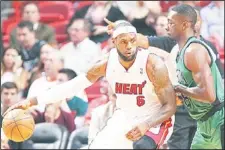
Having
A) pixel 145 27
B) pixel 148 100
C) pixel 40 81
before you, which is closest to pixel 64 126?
pixel 40 81

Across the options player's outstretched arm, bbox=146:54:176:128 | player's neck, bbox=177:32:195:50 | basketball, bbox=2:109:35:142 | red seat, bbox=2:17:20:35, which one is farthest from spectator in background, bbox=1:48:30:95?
player's outstretched arm, bbox=146:54:176:128

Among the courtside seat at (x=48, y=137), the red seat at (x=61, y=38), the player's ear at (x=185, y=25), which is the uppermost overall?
the player's ear at (x=185, y=25)

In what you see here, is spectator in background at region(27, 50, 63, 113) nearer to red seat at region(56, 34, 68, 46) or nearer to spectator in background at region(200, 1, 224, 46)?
red seat at region(56, 34, 68, 46)

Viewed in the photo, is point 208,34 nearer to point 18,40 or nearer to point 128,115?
point 18,40

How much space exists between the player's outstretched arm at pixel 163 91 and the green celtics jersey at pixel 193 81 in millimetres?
349

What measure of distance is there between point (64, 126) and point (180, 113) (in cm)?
143

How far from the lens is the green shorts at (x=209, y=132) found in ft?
28.6

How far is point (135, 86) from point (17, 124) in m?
1.14

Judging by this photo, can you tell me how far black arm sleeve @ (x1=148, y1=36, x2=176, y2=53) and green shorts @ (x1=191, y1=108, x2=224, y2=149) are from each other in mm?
Answer: 973

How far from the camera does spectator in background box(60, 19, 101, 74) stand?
39.1 feet

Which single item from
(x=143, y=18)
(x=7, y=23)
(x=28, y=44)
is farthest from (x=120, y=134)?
(x=7, y=23)

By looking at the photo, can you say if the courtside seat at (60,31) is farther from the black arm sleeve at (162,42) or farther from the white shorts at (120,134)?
the white shorts at (120,134)

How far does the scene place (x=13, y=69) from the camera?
12031mm

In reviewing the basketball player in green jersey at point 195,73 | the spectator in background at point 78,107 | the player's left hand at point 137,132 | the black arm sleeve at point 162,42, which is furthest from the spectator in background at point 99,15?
the player's left hand at point 137,132
